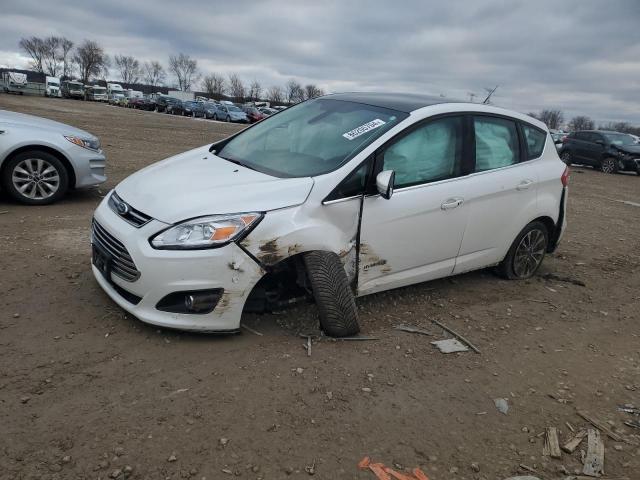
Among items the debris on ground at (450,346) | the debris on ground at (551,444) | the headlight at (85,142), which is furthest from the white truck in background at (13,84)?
the debris on ground at (551,444)

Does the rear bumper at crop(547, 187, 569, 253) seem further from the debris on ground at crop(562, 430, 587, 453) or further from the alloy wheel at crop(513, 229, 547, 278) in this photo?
the debris on ground at crop(562, 430, 587, 453)

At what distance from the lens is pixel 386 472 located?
8.00 ft

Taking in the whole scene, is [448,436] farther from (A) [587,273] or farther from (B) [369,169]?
(A) [587,273]

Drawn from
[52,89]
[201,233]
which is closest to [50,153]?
[201,233]

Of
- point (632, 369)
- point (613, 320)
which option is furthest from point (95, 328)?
point (613, 320)

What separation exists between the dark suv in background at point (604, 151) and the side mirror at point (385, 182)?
65.4ft

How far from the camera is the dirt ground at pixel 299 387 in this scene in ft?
8.07

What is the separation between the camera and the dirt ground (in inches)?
96.9

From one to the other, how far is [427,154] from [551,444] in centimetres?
227

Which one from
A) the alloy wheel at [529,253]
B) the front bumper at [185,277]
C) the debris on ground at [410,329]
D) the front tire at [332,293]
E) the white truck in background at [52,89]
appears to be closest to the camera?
the front bumper at [185,277]

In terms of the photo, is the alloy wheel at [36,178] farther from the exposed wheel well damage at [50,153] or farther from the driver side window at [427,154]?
the driver side window at [427,154]

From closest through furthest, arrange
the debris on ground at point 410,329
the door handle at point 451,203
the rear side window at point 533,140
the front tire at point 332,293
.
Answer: the front tire at point 332,293 < the debris on ground at point 410,329 < the door handle at point 451,203 < the rear side window at point 533,140

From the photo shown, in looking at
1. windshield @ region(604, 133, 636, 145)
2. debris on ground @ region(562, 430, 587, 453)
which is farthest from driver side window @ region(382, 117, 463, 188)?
windshield @ region(604, 133, 636, 145)

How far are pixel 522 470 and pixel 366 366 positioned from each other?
110cm
